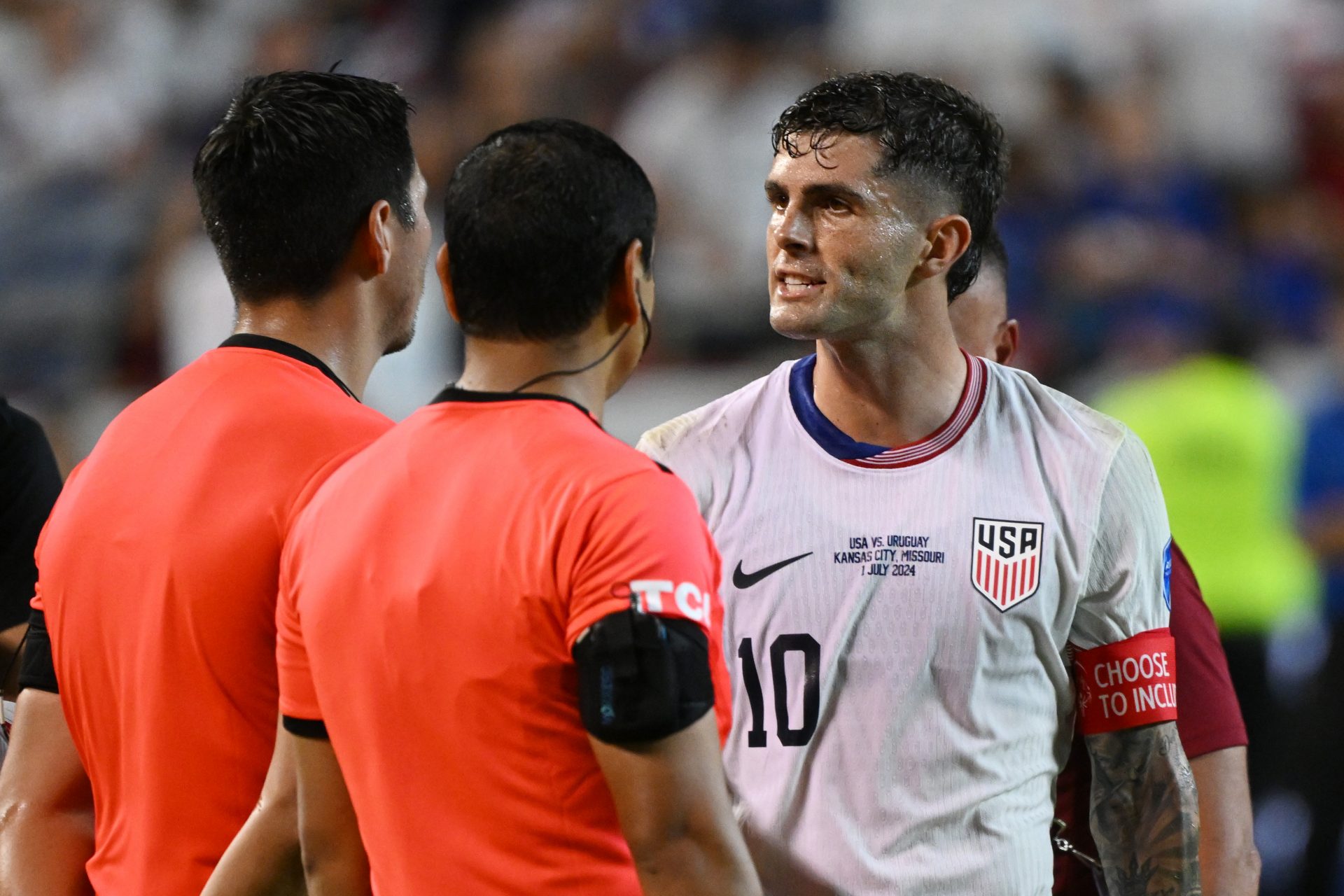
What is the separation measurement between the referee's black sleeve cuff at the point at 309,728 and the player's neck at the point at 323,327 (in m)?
0.56

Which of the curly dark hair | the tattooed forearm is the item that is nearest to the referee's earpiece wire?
the curly dark hair

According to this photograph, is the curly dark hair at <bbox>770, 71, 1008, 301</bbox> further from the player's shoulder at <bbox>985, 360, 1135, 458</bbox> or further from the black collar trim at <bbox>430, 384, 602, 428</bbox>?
the black collar trim at <bbox>430, 384, 602, 428</bbox>

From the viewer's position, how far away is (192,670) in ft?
7.06

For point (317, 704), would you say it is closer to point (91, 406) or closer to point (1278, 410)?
point (1278, 410)

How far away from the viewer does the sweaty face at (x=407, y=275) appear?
7.88 ft

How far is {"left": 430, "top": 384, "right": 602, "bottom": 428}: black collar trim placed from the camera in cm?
188

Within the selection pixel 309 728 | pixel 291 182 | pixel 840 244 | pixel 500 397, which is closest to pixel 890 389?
pixel 840 244

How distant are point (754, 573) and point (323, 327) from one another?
757mm

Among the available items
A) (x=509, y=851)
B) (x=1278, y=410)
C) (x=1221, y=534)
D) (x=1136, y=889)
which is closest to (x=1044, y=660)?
(x=1136, y=889)

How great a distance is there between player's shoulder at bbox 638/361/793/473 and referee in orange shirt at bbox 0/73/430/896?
46cm

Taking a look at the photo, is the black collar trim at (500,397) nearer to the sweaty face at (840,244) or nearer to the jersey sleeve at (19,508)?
the sweaty face at (840,244)

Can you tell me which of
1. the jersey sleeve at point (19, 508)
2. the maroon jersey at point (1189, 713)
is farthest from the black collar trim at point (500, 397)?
the jersey sleeve at point (19, 508)

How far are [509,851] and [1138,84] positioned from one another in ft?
22.3

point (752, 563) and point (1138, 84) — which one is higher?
point (1138, 84)
